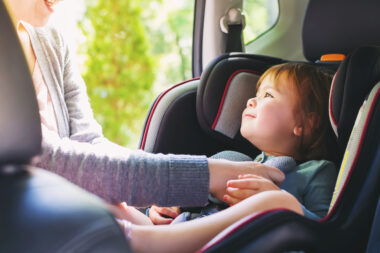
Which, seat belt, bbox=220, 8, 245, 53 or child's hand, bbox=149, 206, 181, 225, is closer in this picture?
child's hand, bbox=149, 206, 181, 225

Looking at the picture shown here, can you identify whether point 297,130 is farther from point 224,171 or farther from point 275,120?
point 224,171

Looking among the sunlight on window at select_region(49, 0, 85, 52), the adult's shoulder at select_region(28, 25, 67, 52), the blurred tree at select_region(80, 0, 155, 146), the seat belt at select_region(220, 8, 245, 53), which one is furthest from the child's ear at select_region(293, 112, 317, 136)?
the blurred tree at select_region(80, 0, 155, 146)

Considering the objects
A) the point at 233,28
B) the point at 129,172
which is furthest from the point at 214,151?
the point at 129,172

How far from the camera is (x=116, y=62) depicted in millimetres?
4273

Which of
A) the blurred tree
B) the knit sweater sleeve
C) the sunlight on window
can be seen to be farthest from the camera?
the blurred tree

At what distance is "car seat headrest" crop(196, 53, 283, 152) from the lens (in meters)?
1.63

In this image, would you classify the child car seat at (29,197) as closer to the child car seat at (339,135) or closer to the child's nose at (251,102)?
the child car seat at (339,135)

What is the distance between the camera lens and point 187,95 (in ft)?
5.45

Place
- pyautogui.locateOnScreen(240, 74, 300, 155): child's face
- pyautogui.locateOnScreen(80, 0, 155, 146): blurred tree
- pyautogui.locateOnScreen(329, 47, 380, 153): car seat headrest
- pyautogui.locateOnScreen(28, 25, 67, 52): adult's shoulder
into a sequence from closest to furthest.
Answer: pyautogui.locateOnScreen(329, 47, 380, 153): car seat headrest
pyautogui.locateOnScreen(28, 25, 67, 52): adult's shoulder
pyautogui.locateOnScreen(240, 74, 300, 155): child's face
pyautogui.locateOnScreen(80, 0, 155, 146): blurred tree

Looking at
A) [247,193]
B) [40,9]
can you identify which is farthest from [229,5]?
[247,193]

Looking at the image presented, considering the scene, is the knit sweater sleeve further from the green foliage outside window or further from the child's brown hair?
the green foliage outside window

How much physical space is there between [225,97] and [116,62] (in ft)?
9.12

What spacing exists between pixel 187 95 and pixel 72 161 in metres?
0.77

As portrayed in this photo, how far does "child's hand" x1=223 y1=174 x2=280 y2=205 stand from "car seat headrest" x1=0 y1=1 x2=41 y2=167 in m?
0.57
